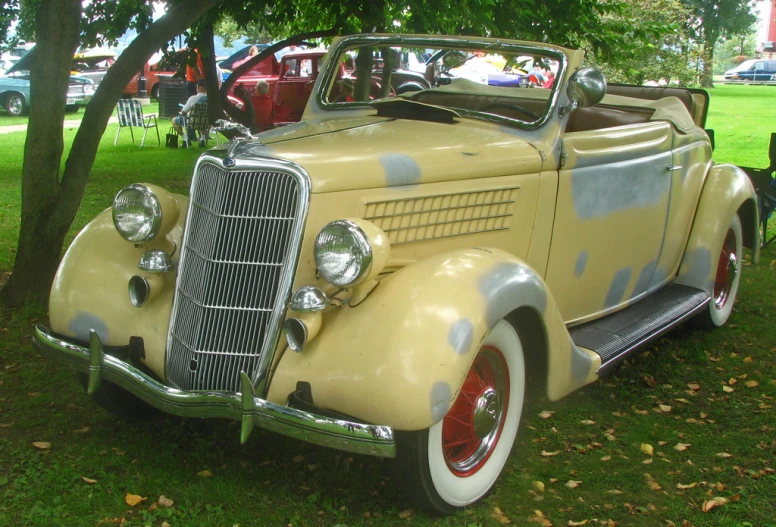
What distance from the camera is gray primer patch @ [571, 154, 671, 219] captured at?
3.82 meters

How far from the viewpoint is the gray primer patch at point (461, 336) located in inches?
104

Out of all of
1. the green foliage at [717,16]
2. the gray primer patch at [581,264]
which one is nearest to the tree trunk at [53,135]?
the gray primer patch at [581,264]

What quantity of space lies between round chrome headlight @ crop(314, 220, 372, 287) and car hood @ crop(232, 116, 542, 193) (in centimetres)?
25

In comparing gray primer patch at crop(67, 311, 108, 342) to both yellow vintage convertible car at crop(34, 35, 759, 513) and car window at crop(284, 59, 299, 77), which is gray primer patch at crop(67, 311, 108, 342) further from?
car window at crop(284, 59, 299, 77)

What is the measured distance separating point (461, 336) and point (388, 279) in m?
0.38

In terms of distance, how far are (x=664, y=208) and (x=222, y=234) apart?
258 centimetres

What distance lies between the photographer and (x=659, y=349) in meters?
4.75

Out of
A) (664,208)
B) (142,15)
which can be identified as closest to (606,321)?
(664,208)

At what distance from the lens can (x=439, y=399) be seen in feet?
8.46

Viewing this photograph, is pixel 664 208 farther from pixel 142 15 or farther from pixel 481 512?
pixel 142 15

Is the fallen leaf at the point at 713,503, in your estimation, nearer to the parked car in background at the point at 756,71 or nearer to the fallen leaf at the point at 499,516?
the fallen leaf at the point at 499,516

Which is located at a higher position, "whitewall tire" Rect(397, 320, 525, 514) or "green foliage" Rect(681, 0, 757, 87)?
"green foliage" Rect(681, 0, 757, 87)

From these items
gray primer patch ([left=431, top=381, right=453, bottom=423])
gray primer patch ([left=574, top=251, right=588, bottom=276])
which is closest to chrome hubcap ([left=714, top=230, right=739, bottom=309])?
gray primer patch ([left=574, top=251, right=588, bottom=276])

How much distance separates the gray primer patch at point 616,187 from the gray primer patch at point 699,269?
20.6 inches
